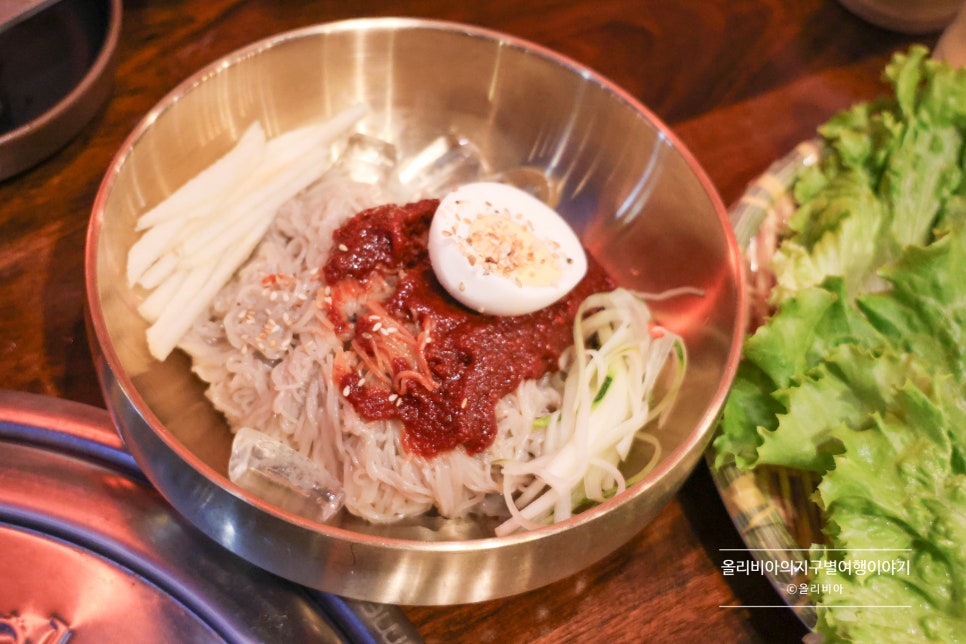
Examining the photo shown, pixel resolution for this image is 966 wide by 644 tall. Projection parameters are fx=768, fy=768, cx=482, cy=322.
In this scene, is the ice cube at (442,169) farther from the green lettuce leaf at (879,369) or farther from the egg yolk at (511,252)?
the green lettuce leaf at (879,369)

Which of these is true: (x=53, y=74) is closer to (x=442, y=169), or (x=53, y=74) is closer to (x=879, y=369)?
(x=442, y=169)

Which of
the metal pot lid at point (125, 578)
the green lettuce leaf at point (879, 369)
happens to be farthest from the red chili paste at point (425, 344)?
the green lettuce leaf at point (879, 369)

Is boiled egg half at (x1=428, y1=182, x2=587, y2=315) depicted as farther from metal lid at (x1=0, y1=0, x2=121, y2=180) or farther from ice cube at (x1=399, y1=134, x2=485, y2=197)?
metal lid at (x1=0, y1=0, x2=121, y2=180)

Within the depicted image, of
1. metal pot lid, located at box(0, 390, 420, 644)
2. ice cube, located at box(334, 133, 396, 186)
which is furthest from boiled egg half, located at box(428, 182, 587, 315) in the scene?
metal pot lid, located at box(0, 390, 420, 644)

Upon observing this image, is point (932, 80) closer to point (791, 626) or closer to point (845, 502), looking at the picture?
point (845, 502)

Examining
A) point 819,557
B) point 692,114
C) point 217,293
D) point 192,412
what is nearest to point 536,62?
point 692,114
